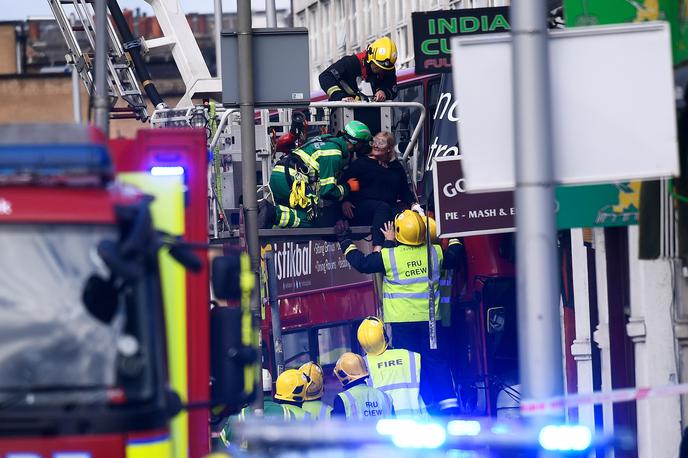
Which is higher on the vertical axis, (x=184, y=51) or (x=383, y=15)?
(x=383, y=15)

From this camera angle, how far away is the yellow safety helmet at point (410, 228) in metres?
16.7

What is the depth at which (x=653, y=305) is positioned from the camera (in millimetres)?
14570

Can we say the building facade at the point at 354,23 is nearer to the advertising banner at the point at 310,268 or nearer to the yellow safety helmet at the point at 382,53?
the advertising banner at the point at 310,268

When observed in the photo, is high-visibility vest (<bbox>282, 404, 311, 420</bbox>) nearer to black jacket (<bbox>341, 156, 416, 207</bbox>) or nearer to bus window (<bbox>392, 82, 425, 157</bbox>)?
black jacket (<bbox>341, 156, 416, 207</bbox>)

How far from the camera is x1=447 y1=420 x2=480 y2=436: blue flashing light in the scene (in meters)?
6.74

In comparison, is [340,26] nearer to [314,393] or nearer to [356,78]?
[356,78]

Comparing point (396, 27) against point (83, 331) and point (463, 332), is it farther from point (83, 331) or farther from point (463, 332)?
point (83, 331)

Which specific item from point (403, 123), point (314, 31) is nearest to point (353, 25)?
point (314, 31)

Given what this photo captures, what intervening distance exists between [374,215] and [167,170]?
28.2 ft

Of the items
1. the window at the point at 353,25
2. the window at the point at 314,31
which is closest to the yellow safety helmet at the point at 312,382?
the window at the point at 353,25

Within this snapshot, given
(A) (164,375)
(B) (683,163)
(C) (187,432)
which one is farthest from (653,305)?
(A) (164,375)

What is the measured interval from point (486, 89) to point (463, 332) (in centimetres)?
965

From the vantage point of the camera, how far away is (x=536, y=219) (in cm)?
787

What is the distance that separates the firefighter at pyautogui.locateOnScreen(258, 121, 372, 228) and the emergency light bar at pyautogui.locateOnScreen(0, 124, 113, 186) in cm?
994
